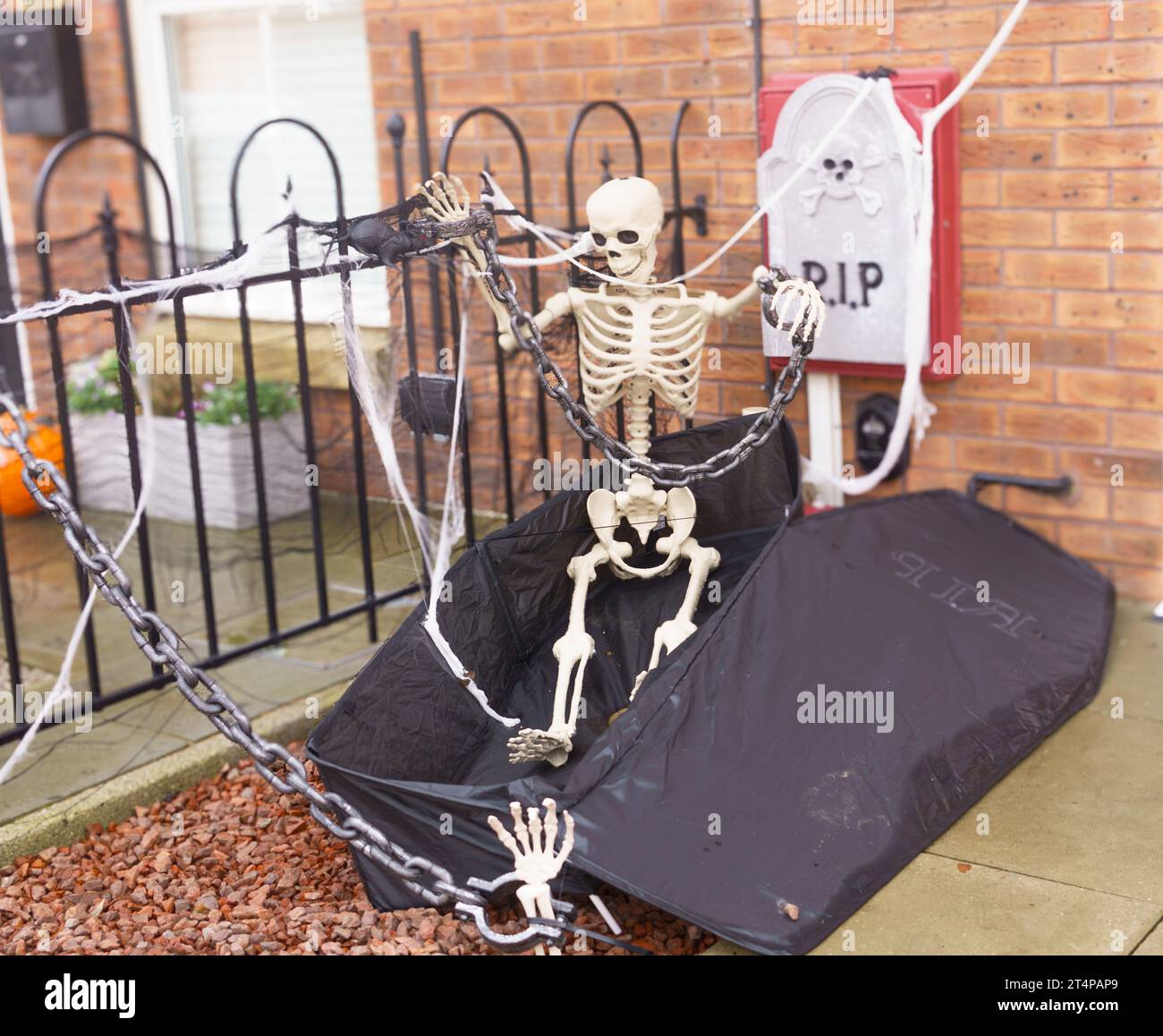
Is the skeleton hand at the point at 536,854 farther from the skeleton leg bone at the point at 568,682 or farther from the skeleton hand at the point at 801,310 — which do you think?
the skeleton hand at the point at 801,310

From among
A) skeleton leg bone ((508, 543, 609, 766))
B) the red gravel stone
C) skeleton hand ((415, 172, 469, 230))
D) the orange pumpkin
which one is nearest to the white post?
skeleton leg bone ((508, 543, 609, 766))

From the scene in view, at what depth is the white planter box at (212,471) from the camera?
5.99 meters

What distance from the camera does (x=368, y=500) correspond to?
458cm

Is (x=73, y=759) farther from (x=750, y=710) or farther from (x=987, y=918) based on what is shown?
(x=987, y=918)

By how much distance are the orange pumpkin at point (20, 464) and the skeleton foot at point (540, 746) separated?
10.1 ft

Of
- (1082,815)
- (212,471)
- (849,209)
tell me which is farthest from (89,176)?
(1082,815)

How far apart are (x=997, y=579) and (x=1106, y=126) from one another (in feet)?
4.63

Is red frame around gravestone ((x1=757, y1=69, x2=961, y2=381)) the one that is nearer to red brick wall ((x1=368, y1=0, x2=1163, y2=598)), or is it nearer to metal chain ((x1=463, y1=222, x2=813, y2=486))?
red brick wall ((x1=368, y1=0, x2=1163, y2=598))

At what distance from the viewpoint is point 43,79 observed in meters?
7.45

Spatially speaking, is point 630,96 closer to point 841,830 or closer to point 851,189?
point 851,189

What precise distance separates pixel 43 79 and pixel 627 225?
4.68m

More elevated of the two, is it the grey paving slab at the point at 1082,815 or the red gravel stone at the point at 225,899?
the grey paving slab at the point at 1082,815

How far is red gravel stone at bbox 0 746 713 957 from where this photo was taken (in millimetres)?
3314

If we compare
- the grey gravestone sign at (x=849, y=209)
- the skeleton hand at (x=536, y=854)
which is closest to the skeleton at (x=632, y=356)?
the skeleton hand at (x=536, y=854)
